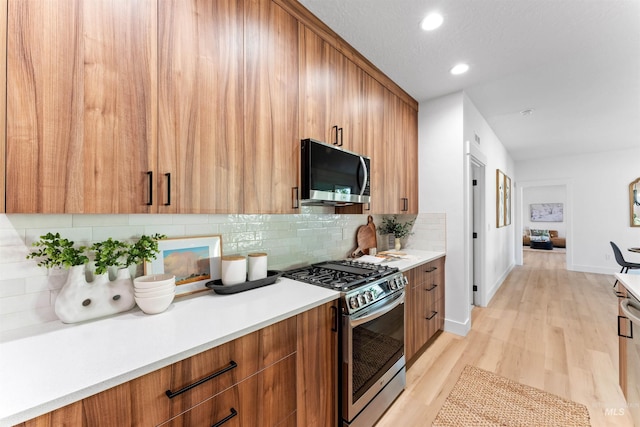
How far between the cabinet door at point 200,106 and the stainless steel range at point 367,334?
0.81 meters

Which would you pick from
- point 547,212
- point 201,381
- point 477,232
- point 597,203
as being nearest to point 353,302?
point 201,381

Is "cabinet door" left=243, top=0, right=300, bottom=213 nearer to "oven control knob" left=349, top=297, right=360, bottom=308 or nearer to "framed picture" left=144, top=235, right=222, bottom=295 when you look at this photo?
"framed picture" left=144, top=235, right=222, bottom=295

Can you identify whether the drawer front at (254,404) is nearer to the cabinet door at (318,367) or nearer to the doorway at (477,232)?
the cabinet door at (318,367)

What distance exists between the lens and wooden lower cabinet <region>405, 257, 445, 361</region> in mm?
2205

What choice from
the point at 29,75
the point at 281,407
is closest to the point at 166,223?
the point at 29,75

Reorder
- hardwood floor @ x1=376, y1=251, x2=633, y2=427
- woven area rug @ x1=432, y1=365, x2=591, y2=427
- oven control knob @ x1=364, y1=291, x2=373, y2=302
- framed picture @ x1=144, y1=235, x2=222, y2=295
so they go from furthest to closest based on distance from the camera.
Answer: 1. hardwood floor @ x1=376, y1=251, x2=633, y2=427
2. woven area rug @ x1=432, y1=365, x2=591, y2=427
3. oven control knob @ x1=364, y1=291, x2=373, y2=302
4. framed picture @ x1=144, y1=235, x2=222, y2=295

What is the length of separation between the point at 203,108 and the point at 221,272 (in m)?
0.90

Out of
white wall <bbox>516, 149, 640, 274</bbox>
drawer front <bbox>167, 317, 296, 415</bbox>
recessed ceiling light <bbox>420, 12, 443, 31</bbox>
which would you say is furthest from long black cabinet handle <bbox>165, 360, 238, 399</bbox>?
white wall <bbox>516, 149, 640, 274</bbox>

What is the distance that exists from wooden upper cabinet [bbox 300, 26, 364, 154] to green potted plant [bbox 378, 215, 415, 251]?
122cm

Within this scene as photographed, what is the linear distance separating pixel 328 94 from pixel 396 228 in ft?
5.83

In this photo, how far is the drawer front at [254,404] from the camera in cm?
92

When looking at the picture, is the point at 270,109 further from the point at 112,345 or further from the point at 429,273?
the point at 429,273

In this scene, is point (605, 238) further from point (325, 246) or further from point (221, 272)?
point (221, 272)

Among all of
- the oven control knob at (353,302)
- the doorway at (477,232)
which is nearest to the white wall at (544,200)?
the doorway at (477,232)
